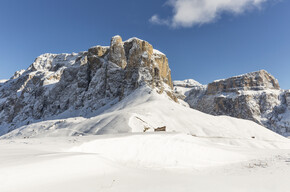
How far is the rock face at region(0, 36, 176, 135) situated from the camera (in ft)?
179

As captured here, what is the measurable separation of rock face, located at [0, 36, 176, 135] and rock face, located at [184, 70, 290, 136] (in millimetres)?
59282

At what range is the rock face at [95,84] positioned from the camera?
5461 centimetres

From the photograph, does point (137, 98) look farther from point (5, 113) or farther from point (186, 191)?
point (5, 113)

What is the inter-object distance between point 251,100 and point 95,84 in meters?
89.2

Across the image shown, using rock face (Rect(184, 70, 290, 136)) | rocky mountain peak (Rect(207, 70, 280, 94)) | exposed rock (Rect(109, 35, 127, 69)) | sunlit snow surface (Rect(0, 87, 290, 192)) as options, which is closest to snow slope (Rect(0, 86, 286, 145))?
sunlit snow surface (Rect(0, 87, 290, 192))

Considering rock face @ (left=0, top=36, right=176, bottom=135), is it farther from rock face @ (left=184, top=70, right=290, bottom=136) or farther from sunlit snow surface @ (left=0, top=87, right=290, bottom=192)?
rock face @ (left=184, top=70, right=290, bottom=136)

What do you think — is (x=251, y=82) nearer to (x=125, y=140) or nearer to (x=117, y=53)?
(x=117, y=53)

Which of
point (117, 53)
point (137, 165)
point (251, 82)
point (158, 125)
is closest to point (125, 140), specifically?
point (137, 165)

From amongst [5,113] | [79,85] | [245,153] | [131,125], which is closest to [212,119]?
[131,125]

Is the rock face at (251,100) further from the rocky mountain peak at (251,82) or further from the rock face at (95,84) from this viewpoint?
the rock face at (95,84)

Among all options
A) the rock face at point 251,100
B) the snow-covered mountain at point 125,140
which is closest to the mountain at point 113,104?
the snow-covered mountain at point 125,140

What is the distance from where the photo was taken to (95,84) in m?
61.3

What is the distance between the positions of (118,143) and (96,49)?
209 ft

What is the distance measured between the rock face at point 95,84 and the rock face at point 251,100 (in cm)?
5928
